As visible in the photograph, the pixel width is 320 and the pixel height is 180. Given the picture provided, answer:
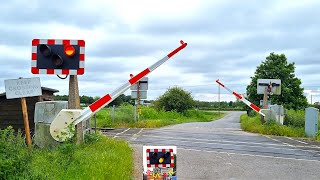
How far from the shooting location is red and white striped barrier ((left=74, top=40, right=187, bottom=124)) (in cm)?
1154

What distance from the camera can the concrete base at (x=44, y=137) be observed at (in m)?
12.0

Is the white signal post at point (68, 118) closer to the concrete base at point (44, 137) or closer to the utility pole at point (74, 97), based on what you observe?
the utility pole at point (74, 97)

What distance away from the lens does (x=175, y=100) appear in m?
52.7

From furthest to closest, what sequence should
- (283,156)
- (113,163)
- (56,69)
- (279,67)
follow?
(279,67) < (283,156) < (56,69) < (113,163)

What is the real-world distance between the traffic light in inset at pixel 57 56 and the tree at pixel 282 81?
4631 centimetres

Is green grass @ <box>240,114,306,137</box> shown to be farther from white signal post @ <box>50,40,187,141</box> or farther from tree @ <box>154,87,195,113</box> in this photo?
tree @ <box>154,87,195,113</box>

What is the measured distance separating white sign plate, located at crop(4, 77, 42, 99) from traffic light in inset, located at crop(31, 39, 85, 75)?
0.30 meters

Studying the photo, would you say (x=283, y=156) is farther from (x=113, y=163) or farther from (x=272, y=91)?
(x=272, y=91)

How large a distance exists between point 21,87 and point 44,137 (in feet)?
6.02

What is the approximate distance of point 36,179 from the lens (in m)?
6.74

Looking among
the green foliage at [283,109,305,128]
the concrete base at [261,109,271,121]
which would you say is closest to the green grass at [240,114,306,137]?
the concrete base at [261,109,271,121]

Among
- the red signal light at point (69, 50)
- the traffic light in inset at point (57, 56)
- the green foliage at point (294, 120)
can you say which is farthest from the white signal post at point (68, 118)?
the green foliage at point (294, 120)

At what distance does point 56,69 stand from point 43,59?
0.38 m

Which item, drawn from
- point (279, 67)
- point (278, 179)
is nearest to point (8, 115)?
point (278, 179)
